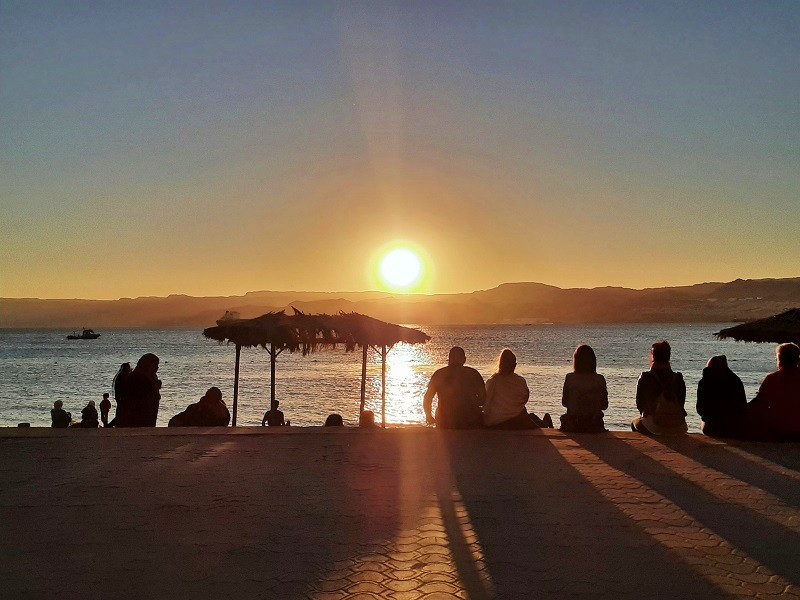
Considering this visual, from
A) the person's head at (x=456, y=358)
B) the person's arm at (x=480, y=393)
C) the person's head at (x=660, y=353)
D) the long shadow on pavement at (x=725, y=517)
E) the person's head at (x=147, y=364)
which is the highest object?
the person's head at (x=660, y=353)

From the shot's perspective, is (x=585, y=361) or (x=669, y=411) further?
(x=585, y=361)

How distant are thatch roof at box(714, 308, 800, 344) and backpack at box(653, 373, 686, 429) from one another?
Result: 529 centimetres

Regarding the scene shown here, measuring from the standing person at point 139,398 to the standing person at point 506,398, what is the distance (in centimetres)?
469

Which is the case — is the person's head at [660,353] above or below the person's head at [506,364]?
above

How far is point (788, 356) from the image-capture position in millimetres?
8906

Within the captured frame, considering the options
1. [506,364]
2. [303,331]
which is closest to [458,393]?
[506,364]

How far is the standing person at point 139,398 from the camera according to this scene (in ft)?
36.0

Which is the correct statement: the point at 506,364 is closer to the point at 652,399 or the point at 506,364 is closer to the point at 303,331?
the point at 652,399

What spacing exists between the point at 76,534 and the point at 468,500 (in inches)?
119

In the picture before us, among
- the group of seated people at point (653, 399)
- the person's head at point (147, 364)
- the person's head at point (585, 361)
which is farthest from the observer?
the person's head at point (147, 364)

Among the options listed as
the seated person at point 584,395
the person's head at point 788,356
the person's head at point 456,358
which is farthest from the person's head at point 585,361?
the person's head at point 788,356

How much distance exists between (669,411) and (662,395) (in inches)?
8.7

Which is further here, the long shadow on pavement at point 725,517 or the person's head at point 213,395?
the person's head at point 213,395

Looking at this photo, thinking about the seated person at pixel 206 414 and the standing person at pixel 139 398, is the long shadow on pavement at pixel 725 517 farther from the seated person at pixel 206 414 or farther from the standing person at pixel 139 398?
the standing person at pixel 139 398
